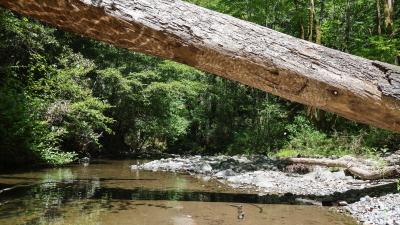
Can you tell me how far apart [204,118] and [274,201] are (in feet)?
55.9

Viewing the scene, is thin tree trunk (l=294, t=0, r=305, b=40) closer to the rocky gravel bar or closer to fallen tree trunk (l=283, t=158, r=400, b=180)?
the rocky gravel bar

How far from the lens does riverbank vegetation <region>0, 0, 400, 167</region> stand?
11.4m

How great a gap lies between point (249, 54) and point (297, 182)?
4.60 metres

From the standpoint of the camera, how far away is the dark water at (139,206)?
509cm

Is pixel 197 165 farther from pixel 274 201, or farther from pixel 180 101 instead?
pixel 180 101

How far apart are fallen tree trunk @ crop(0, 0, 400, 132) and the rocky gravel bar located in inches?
46.8

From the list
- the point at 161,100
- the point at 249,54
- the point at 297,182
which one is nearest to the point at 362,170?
the point at 297,182

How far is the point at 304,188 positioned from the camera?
7.96 metres

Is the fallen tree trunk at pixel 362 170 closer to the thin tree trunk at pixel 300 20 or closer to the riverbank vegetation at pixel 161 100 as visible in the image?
the riverbank vegetation at pixel 161 100

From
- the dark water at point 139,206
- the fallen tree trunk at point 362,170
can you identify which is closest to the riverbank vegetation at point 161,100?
the fallen tree trunk at point 362,170

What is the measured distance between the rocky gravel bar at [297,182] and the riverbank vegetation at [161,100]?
2.05m

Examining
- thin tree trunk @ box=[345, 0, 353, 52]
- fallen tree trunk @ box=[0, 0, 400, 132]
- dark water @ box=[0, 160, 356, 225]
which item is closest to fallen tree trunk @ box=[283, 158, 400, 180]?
dark water @ box=[0, 160, 356, 225]

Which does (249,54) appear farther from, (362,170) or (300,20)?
(300,20)

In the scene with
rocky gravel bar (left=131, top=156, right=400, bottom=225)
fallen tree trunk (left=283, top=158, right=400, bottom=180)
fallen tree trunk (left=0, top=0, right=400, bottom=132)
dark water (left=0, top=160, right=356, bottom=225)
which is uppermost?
fallen tree trunk (left=0, top=0, right=400, bottom=132)
